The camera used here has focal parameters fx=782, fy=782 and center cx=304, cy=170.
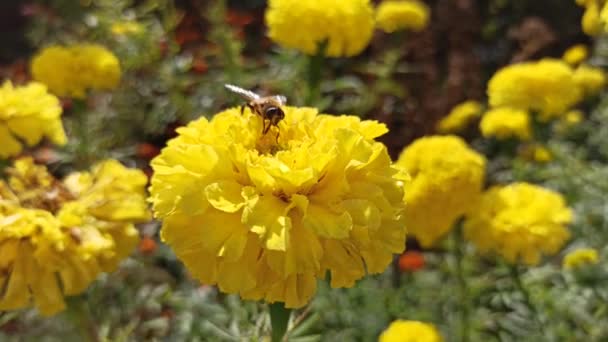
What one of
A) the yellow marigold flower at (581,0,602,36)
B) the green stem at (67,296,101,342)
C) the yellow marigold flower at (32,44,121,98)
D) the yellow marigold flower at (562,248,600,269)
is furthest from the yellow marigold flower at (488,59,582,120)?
the green stem at (67,296,101,342)

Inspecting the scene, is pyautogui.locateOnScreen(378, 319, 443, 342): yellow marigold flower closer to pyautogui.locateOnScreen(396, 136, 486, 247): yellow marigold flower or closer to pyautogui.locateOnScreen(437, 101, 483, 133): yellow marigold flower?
pyautogui.locateOnScreen(396, 136, 486, 247): yellow marigold flower

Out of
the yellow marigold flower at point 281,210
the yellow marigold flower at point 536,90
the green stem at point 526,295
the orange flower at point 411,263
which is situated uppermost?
the yellow marigold flower at point 281,210

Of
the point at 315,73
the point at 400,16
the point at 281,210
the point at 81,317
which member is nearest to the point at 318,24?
the point at 315,73

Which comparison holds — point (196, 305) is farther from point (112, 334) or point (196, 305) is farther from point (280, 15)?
point (280, 15)

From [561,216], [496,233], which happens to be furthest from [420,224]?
[561,216]

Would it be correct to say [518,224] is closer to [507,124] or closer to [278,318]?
[507,124]

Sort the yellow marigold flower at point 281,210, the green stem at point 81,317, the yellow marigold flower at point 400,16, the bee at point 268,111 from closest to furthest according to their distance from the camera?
the yellow marigold flower at point 281,210
the bee at point 268,111
the green stem at point 81,317
the yellow marigold flower at point 400,16

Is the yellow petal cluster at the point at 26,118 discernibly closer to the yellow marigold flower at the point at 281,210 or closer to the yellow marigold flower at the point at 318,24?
the yellow marigold flower at the point at 318,24

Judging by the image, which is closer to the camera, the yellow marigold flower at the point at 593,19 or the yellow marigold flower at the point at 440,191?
the yellow marigold flower at the point at 593,19

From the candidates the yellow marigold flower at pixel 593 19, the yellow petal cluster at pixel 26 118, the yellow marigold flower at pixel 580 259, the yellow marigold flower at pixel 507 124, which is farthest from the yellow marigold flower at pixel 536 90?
the yellow petal cluster at pixel 26 118
